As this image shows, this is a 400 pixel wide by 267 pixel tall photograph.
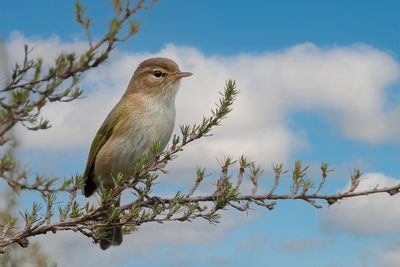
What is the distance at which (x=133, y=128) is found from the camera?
5.98 m

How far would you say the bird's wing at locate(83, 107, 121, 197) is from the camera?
20.2 feet

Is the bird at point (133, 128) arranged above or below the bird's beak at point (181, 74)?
below

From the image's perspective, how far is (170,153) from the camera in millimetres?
4660

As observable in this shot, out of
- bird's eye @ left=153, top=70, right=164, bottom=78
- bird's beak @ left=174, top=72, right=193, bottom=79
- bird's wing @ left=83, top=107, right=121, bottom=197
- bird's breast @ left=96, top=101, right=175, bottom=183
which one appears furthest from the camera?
bird's eye @ left=153, top=70, right=164, bottom=78

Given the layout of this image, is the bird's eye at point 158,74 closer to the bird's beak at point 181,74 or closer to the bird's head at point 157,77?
the bird's head at point 157,77

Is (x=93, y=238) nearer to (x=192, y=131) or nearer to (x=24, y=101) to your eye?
(x=192, y=131)

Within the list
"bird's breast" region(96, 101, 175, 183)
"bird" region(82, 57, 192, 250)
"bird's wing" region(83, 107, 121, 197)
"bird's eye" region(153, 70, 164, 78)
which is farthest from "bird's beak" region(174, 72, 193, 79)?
"bird's wing" region(83, 107, 121, 197)

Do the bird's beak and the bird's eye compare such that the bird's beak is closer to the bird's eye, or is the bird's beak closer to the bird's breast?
the bird's eye

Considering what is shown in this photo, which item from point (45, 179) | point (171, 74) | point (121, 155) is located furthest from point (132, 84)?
point (45, 179)

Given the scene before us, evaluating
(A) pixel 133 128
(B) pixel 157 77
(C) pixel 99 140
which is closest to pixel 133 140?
(A) pixel 133 128

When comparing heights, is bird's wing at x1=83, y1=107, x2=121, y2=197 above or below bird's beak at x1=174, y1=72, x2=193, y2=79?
below

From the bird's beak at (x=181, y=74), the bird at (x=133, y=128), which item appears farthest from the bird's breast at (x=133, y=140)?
the bird's beak at (x=181, y=74)

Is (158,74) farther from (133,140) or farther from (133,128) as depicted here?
(133,140)

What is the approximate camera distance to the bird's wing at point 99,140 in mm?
6172
